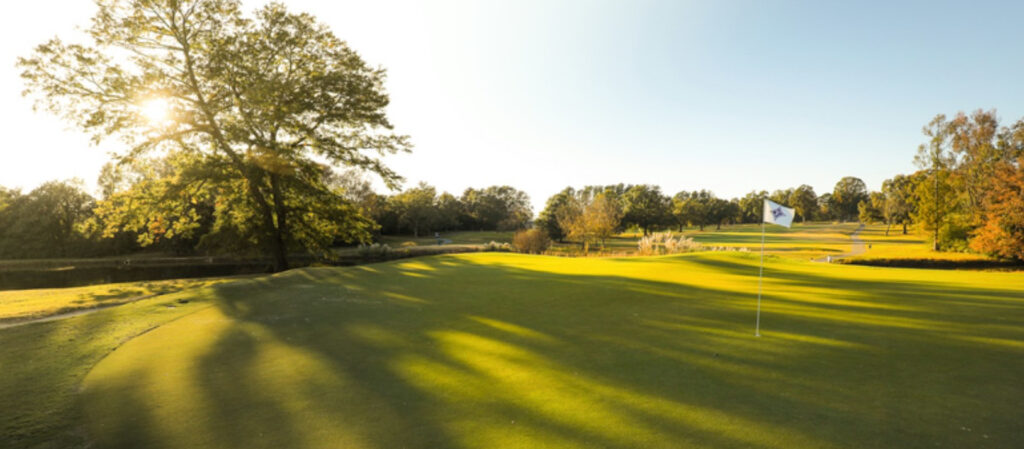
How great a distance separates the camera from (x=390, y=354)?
709 centimetres

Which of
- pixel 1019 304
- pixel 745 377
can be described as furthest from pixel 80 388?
pixel 1019 304

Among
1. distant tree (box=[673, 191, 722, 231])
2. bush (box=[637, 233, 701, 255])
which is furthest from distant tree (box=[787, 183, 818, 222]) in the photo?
bush (box=[637, 233, 701, 255])

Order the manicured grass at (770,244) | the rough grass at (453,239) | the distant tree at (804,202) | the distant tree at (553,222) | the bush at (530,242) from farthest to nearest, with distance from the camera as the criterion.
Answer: the distant tree at (804,202), the rough grass at (453,239), the distant tree at (553,222), the bush at (530,242), the manicured grass at (770,244)

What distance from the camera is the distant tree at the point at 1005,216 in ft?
93.8

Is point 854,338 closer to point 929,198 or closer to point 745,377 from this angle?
point 745,377

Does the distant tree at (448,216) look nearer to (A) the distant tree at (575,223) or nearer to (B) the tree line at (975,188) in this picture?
(A) the distant tree at (575,223)

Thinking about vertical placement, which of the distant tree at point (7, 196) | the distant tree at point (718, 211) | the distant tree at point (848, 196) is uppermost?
the distant tree at point (848, 196)

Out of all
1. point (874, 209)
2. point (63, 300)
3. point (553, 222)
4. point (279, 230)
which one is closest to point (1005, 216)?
point (553, 222)

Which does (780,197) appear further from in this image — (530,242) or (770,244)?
(530,242)

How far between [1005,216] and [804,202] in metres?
93.0

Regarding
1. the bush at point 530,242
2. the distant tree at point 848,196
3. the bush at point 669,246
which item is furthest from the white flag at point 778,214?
the distant tree at point 848,196

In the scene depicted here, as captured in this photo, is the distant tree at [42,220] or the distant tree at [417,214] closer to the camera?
the distant tree at [42,220]

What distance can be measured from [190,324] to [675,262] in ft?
60.7

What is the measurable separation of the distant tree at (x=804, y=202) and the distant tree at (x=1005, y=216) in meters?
81.3
